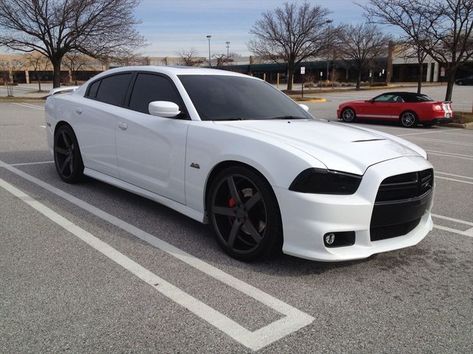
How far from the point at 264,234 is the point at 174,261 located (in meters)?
0.80

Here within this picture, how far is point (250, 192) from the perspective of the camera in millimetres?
3768

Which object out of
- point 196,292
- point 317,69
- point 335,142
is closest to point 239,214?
point 196,292

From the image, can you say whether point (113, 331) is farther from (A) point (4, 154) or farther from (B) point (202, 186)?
(A) point (4, 154)

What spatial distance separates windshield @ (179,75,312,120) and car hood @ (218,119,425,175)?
0.24 m

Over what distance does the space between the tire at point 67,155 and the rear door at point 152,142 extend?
1200 millimetres

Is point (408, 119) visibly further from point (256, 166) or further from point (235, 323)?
point (235, 323)

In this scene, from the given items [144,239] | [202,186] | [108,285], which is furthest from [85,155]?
[108,285]

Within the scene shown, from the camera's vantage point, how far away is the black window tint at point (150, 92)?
466cm

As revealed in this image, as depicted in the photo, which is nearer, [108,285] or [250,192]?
[108,285]

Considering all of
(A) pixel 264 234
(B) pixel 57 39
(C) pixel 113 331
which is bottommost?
(C) pixel 113 331

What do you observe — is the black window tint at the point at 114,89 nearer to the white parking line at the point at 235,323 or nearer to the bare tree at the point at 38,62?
the white parking line at the point at 235,323

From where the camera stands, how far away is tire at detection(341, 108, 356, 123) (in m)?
18.7

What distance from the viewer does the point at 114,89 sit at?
5508 millimetres

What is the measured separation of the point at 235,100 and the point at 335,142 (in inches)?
52.0
